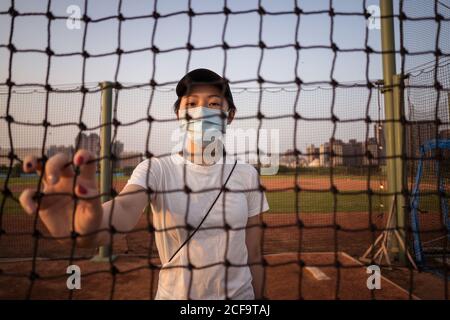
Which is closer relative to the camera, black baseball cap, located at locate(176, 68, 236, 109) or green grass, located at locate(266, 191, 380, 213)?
black baseball cap, located at locate(176, 68, 236, 109)

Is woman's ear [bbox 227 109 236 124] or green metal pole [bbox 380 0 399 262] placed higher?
green metal pole [bbox 380 0 399 262]

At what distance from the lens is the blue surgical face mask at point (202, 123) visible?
1312 mm

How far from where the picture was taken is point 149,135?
1586mm

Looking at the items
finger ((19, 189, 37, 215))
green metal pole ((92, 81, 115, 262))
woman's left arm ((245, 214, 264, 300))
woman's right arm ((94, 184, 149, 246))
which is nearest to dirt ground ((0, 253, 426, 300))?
green metal pole ((92, 81, 115, 262))

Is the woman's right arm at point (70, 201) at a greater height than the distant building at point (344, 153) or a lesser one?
lesser

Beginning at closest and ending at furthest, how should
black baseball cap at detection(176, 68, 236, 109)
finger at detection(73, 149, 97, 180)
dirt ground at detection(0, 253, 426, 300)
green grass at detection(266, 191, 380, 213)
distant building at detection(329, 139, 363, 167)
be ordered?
finger at detection(73, 149, 97, 180), black baseball cap at detection(176, 68, 236, 109), distant building at detection(329, 139, 363, 167), dirt ground at detection(0, 253, 426, 300), green grass at detection(266, 191, 380, 213)

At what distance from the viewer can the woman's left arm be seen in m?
1.41

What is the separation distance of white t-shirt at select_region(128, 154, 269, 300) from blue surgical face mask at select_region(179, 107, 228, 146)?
0.12 metres

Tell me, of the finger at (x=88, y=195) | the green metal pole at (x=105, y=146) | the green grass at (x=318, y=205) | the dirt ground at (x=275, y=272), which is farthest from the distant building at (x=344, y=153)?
the green metal pole at (x=105, y=146)

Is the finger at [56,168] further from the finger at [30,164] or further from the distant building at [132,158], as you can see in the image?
the distant building at [132,158]

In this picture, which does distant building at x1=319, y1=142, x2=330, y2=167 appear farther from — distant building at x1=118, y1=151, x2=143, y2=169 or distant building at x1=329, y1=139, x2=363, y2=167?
distant building at x1=118, y1=151, x2=143, y2=169

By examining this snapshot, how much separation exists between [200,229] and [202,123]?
1.50 feet

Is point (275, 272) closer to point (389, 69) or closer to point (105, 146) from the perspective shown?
point (105, 146)
